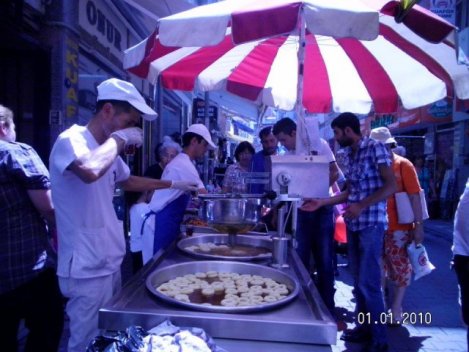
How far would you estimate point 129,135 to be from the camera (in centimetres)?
190

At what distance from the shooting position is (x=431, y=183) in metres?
12.5

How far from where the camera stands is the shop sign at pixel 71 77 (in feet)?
14.1

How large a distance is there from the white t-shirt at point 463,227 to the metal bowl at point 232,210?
55.5 inches

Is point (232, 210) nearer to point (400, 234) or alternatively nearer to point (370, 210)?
point (370, 210)

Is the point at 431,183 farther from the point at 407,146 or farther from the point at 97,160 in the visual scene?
the point at 97,160

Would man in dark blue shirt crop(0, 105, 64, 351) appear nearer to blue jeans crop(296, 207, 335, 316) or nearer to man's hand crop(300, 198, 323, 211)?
man's hand crop(300, 198, 323, 211)

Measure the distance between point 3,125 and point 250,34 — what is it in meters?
1.45

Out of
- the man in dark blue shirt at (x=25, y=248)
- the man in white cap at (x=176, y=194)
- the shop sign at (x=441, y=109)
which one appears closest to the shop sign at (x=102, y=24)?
the man in white cap at (x=176, y=194)

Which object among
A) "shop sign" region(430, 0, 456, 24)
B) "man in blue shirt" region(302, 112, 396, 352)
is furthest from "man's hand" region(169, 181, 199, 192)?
"shop sign" region(430, 0, 456, 24)

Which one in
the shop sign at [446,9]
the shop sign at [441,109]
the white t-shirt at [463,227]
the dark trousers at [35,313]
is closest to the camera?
the dark trousers at [35,313]

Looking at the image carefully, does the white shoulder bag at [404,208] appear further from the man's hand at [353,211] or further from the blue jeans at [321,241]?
the man's hand at [353,211]

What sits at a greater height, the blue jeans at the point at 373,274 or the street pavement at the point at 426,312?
the blue jeans at the point at 373,274

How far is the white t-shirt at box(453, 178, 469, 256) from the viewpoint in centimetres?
264

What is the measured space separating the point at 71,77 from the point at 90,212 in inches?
121
